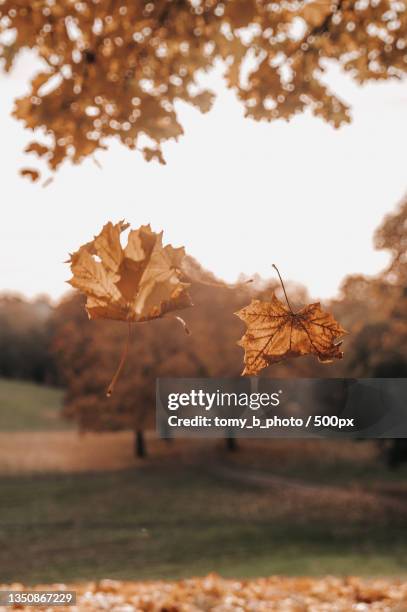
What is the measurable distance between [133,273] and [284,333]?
1.40 ft

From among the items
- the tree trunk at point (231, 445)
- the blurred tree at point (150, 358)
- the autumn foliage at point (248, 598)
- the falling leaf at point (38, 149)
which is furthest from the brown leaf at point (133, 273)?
the tree trunk at point (231, 445)

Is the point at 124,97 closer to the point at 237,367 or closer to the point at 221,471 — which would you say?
the point at 237,367

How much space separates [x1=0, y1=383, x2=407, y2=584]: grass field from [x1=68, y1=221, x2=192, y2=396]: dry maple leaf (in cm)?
1096

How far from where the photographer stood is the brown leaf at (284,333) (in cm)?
155

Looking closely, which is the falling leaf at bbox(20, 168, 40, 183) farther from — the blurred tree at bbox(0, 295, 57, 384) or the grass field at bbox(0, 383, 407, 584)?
the blurred tree at bbox(0, 295, 57, 384)

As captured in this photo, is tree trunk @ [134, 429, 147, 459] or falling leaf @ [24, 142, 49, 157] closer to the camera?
falling leaf @ [24, 142, 49, 157]

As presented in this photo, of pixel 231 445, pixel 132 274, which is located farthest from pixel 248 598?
pixel 231 445

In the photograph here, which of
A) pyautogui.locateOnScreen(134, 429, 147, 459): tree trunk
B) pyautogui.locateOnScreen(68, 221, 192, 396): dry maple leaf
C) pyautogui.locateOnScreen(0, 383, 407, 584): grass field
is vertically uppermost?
pyautogui.locateOnScreen(68, 221, 192, 396): dry maple leaf

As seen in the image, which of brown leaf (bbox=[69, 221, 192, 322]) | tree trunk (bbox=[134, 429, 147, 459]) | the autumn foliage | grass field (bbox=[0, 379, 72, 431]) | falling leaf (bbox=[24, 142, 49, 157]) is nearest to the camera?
brown leaf (bbox=[69, 221, 192, 322])

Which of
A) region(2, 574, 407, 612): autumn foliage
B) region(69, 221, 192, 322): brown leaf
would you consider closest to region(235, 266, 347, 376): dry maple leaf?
region(69, 221, 192, 322): brown leaf

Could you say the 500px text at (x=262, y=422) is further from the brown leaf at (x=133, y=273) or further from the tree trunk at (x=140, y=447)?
the tree trunk at (x=140, y=447)

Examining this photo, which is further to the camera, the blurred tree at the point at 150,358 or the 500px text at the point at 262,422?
the blurred tree at the point at 150,358

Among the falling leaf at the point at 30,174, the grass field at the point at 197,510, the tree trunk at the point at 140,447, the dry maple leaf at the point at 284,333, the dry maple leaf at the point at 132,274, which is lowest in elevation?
the grass field at the point at 197,510

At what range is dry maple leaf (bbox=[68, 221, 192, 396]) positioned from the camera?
1382mm
